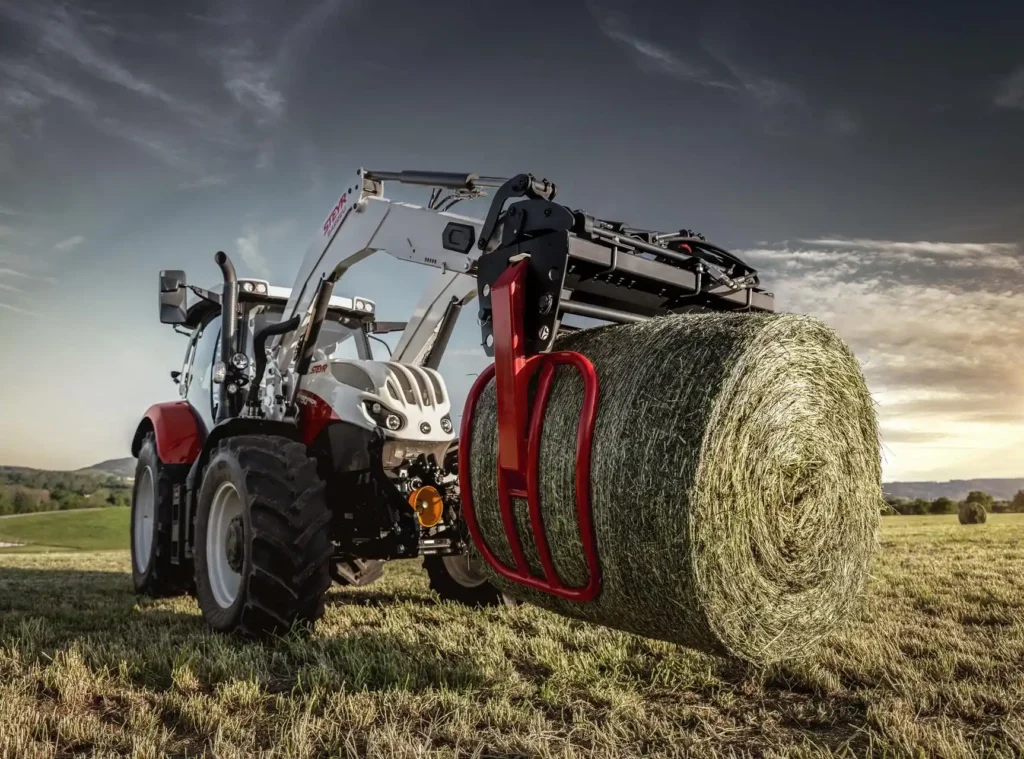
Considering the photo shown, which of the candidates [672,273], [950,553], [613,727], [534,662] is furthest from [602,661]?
[950,553]

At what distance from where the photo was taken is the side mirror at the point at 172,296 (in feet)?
21.2

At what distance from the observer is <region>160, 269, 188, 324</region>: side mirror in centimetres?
646

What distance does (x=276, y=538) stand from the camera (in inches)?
202

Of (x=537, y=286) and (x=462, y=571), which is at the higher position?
(x=537, y=286)

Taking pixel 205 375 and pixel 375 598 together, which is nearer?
pixel 205 375

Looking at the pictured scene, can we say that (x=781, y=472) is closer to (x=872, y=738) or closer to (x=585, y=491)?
(x=585, y=491)

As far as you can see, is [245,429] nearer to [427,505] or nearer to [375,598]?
[427,505]

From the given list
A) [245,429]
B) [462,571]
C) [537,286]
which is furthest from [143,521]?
[537,286]

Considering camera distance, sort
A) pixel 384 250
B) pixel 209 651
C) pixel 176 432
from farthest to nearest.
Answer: pixel 176 432
pixel 384 250
pixel 209 651

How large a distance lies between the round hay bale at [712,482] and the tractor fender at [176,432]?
378cm

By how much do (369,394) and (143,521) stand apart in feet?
11.9

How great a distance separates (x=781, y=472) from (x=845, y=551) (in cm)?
77

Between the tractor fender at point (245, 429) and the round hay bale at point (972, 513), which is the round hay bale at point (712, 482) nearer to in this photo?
the tractor fender at point (245, 429)

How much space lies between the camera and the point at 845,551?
14.0ft
